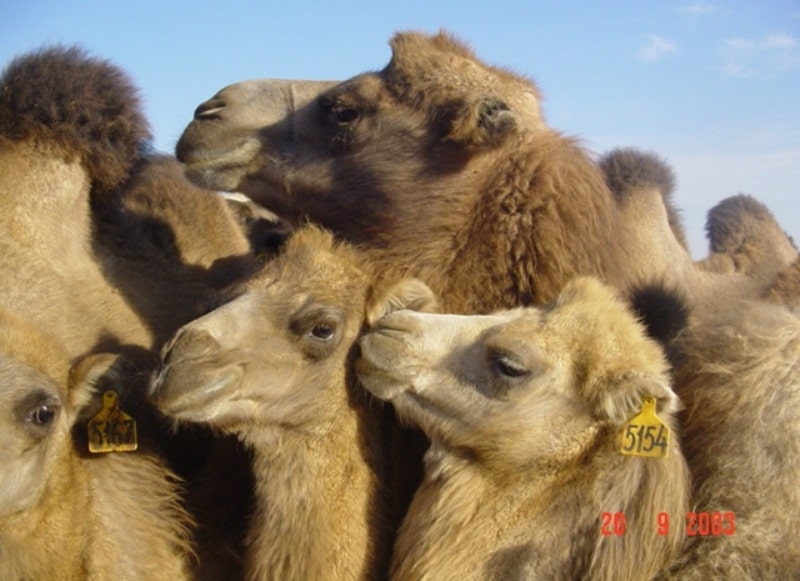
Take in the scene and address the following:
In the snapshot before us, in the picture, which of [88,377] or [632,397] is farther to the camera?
[88,377]

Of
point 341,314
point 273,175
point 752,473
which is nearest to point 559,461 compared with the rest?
point 752,473

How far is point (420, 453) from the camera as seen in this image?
398 cm

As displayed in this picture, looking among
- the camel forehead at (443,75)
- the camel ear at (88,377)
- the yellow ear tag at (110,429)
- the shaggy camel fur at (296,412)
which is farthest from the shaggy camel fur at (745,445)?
the camel ear at (88,377)

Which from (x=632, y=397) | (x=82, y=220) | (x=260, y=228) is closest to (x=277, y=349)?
(x=632, y=397)

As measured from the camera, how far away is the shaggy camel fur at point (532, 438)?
3283 millimetres

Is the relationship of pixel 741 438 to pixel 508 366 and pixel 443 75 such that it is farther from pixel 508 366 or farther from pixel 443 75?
pixel 443 75

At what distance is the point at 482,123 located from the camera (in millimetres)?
4422

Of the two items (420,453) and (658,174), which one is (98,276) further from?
(658,174)

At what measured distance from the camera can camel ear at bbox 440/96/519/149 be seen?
4406 millimetres

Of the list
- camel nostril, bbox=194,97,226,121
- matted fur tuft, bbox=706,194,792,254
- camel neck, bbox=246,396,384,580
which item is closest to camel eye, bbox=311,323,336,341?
camel neck, bbox=246,396,384,580

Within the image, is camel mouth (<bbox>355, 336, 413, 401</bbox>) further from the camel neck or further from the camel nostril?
the camel nostril

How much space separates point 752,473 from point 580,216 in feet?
4.86
